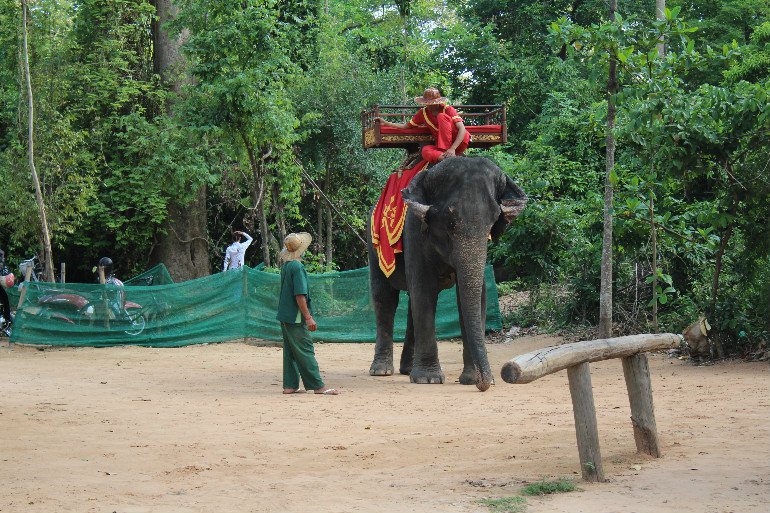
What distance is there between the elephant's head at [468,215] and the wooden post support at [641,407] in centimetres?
401

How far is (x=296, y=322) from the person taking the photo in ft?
40.5

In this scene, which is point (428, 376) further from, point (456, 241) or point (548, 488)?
point (548, 488)

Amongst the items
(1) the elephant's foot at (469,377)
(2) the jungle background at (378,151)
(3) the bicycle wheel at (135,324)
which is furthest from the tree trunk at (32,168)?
(1) the elephant's foot at (469,377)

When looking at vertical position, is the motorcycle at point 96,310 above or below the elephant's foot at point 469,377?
above

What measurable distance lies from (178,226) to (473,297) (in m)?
14.3

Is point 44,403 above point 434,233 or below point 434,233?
below

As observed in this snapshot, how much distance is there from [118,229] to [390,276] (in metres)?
12.2

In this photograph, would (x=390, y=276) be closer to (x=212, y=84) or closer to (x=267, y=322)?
(x=267, y=322)

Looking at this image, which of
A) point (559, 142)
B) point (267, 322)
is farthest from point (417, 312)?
point (559, 142)

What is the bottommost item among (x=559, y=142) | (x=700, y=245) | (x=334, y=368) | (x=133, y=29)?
(x=334, y=368)

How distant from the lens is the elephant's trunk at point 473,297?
40.4 ft

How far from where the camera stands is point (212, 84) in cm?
1961

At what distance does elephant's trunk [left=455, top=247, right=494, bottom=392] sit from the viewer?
484 inches

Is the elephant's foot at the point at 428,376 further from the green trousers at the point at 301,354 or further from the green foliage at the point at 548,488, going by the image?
the green foliage at the point at 548,488
